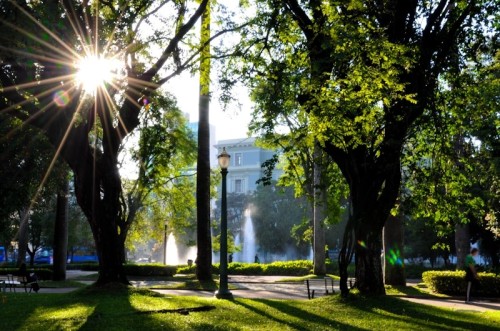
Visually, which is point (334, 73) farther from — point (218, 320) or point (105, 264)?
point (105, 264)

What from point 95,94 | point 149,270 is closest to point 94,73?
point 95,94

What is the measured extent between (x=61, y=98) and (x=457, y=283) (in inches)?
612

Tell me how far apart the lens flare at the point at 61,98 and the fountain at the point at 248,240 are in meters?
56.2

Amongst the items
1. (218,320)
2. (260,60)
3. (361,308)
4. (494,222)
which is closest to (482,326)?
(361,308)

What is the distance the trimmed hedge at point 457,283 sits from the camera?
18.6 metres

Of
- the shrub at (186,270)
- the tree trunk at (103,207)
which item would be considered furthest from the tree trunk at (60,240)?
the tree trunk at (103,207)

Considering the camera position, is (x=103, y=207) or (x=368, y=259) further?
→ (x=103, y=207)

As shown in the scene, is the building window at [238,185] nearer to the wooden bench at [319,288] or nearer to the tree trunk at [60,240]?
the tree trunk at [60,240]

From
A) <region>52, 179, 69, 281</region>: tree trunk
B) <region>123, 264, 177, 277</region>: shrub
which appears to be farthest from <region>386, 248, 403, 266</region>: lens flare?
<region>123, 264, 177, 277</region>: shrub

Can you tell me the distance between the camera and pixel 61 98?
14898 mm

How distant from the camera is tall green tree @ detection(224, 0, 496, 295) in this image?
38.1ft

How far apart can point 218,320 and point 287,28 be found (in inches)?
309

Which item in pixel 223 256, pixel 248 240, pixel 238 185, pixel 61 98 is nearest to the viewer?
pixel 223 256

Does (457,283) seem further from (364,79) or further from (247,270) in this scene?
(247,270)
